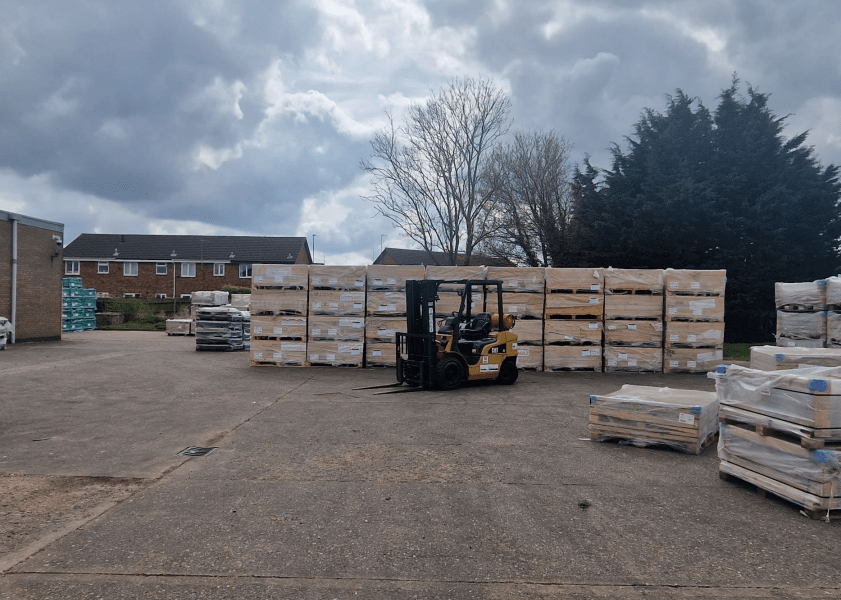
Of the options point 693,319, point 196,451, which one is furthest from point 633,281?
point 196,451

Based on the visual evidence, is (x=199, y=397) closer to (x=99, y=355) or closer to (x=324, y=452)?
(x=324, y=452)

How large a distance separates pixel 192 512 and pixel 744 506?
428cm

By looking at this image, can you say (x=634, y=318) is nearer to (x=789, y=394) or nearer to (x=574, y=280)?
(x=574, y=280)

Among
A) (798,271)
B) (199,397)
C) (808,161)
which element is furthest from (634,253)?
(199,397)

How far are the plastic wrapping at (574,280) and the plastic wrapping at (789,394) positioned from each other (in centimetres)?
838

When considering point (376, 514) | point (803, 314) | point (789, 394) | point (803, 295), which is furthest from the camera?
point (803, 314)

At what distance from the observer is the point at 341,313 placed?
46.9ft

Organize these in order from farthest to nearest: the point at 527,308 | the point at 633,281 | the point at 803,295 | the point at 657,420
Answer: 1. the point at 527,308
2. the point at 633,281
3. the point at 803,295
4. the point at 657,420

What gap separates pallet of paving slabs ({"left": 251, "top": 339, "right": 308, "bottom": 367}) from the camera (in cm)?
1436

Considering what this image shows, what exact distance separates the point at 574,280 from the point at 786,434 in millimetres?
9279

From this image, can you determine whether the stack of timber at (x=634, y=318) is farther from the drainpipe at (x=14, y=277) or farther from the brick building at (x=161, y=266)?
the brick building at (x=161, y=266)

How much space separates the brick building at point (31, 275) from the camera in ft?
67.1

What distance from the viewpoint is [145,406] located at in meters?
9.25

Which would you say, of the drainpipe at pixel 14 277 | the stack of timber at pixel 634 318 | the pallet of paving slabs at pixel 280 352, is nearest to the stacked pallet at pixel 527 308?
the stack of timber at pixel 634 318
